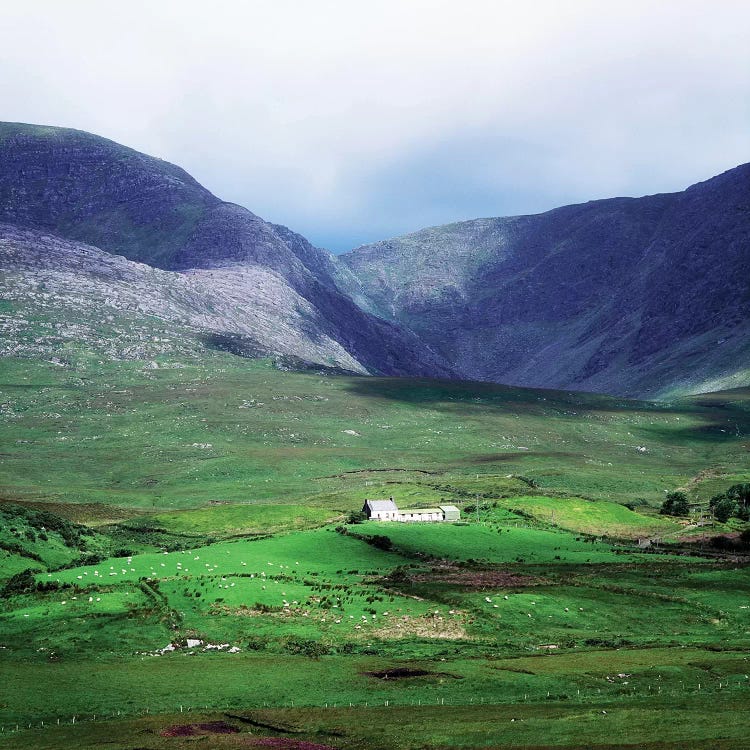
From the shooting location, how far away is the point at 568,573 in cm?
9300

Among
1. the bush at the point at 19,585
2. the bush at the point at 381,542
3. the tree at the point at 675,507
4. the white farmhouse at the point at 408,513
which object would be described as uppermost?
the bush at the point at 19,585

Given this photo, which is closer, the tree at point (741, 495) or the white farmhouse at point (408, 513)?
the white farmhouse at point (408, 513)

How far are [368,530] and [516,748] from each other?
68697mm

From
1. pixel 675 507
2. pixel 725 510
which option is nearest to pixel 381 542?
pixel 725 510

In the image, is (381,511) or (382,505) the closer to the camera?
(381,511)

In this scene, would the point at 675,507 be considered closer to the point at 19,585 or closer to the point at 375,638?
the point at 375,638

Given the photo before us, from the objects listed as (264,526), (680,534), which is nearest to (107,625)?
(264,526)

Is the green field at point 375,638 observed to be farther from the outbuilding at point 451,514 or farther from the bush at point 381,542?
the outbuilding at point 451,514

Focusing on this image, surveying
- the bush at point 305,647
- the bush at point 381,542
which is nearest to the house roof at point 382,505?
the bush at point 381,542

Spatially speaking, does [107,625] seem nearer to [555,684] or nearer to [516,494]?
[555,684]

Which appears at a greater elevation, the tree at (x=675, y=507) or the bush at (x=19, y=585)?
the bush at (x=19, y=585)

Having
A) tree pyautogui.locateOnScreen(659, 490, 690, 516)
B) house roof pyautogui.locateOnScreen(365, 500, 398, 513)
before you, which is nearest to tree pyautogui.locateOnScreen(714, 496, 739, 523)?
tree pyautogui.locateOnScreen(659, 490, 690, 516)

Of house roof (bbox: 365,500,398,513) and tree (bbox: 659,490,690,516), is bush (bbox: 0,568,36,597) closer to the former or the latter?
house roof (bbox: 365,500,398,513)

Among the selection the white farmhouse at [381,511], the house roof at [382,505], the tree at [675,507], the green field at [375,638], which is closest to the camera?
the green field at [375,638]
